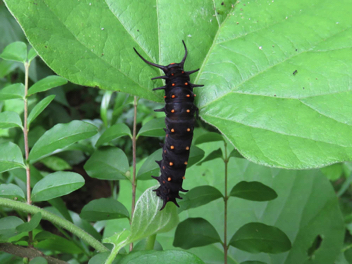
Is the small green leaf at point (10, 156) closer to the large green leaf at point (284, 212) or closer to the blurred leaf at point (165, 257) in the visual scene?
the blurred leaf at point (165, 257)

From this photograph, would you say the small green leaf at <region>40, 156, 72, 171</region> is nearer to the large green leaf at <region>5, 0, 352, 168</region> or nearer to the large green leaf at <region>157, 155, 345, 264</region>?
the large green leaf at <region>157, 155, 345, 264</region>

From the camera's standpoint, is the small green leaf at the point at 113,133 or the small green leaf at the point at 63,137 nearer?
the small green leaf at the point at 63,137

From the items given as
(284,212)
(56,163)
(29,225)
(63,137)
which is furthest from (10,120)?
(56,163)

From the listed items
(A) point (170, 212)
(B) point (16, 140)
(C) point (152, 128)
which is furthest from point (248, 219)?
(B) point (16, 140)

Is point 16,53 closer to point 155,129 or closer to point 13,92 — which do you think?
point 13,92

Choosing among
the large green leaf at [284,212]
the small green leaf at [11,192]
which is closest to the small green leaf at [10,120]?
the small green leaf at [11,192]

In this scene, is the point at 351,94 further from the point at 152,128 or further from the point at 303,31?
the point at 152,128
